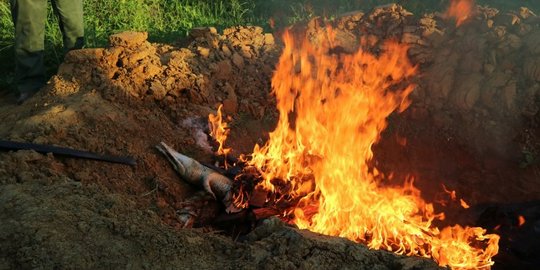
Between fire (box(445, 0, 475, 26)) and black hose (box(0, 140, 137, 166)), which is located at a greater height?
fire (box(445, 0, 475, 26))

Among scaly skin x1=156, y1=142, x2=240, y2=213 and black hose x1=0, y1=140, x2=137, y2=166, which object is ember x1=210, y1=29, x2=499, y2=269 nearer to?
scaly skin x1=156, y1=142, x2=240, y2=213

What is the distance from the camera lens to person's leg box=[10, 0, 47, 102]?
5172 millimetres

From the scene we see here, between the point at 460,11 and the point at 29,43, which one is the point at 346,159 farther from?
the point at 29,43

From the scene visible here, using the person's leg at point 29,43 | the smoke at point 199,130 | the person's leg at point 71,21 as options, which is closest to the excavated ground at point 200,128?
the smoke at point 199,130

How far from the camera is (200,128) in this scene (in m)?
4.95

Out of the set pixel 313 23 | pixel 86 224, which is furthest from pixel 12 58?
pixel 86 224

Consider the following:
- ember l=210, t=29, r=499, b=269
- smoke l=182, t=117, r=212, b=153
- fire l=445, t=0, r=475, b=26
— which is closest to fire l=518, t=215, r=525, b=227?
ember l=210, t=29, r=499, b=269

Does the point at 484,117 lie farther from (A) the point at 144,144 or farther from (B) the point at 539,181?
(A) the point at 144,144

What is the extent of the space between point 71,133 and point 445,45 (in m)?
4.41

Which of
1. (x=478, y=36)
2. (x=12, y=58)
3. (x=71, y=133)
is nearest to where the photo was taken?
(x=71, y=133)

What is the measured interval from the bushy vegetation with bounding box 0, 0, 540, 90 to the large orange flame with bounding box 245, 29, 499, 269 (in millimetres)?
1659

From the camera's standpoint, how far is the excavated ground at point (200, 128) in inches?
110

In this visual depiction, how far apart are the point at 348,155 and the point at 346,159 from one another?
0.26 feet

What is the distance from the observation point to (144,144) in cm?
442
